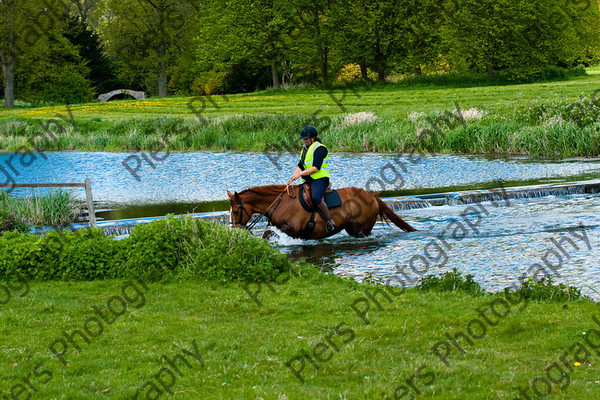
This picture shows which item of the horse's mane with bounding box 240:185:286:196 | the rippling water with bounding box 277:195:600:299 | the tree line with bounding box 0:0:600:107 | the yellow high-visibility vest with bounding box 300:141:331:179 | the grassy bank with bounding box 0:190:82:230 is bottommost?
the rippling water with bounding box 277:195:600:299

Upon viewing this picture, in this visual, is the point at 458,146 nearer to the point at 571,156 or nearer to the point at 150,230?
the point at 571,156

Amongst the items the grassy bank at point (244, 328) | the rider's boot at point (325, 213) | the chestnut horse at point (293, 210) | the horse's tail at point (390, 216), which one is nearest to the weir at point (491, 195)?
the horse's tail at point (390, 216)

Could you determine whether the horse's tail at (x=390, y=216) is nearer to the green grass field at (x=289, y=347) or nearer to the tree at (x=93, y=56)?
the green grass field at (x=289, y=347)

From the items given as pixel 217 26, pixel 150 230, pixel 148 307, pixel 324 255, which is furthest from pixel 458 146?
pixel 217 26

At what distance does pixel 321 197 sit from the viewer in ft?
55.7

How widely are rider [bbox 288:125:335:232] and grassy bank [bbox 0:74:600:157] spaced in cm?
1695

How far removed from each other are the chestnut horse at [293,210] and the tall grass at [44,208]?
19.9 ft

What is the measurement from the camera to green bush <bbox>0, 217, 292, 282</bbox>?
44.0ft

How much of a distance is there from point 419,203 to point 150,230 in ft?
34.3

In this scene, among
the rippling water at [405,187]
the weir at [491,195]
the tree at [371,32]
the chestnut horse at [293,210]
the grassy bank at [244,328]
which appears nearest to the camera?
the grassy bank at [244,328]

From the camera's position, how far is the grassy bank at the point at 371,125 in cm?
3195

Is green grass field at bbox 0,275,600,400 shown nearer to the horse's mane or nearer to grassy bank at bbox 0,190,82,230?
the horse's mane

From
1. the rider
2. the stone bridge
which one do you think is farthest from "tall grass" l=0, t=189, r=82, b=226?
the stone bridge

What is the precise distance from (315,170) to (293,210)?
1.24 m
